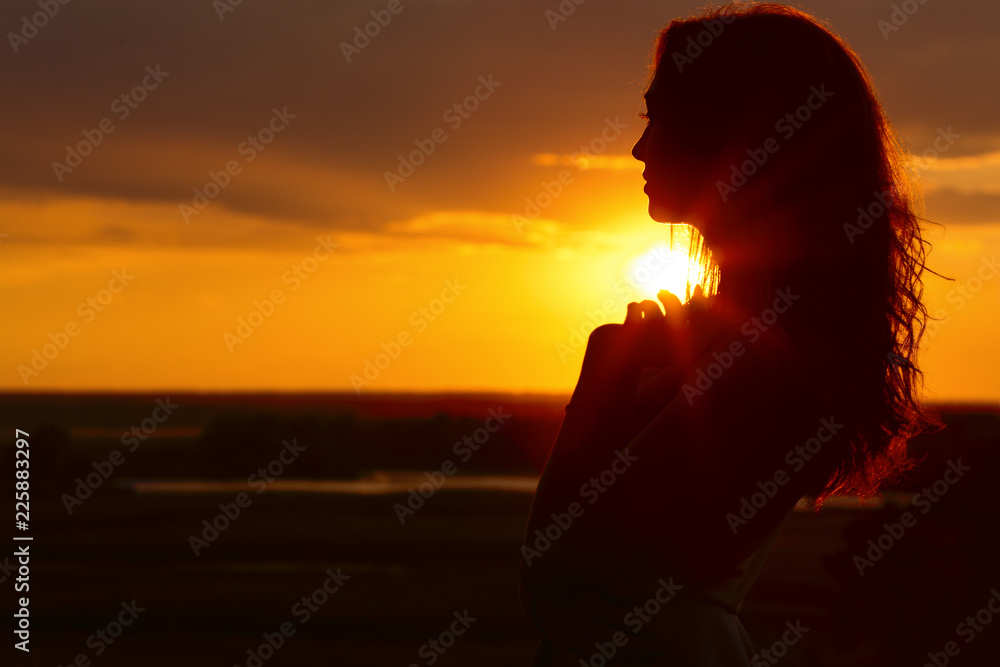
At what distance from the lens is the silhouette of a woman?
6.27 ft

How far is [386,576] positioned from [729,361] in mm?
18861

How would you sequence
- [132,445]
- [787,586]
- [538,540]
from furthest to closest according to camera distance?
1. [132,445]
2. [787,586]
3. [538,540]

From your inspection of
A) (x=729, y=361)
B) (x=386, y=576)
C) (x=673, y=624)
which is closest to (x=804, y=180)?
(x=729, y=361)

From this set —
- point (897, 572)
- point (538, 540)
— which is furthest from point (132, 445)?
point (538, 540)

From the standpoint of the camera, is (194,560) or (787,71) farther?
(194,560)

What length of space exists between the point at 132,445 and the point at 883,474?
74704 mm

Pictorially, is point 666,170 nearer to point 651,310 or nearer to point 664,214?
point 664,214

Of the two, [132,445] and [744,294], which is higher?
[744,294]

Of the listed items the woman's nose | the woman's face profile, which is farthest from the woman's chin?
the woman's nose

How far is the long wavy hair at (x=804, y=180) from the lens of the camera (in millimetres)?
2051

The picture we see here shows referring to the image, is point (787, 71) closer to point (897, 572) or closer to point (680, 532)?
point (680, 532)

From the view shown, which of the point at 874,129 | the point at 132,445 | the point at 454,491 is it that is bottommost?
the point at 132,445

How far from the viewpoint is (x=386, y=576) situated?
19.9 metres

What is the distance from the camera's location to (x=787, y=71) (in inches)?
82.4
